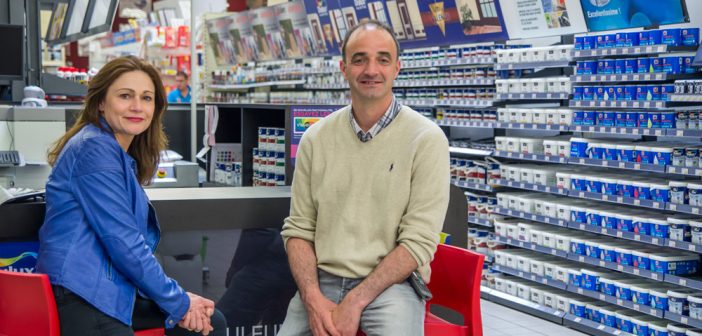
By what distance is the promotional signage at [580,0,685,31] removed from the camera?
19.7 ft

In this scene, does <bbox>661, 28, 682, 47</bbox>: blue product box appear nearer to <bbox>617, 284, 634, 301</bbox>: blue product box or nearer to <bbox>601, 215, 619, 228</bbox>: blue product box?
<bbox>601, 215, 619, 228</bbox>: blue product box

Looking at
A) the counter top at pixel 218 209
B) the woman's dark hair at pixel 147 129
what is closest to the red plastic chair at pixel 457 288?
the counter top at pixel 218 209

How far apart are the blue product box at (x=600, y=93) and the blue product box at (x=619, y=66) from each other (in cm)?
15

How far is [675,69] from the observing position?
5734mm

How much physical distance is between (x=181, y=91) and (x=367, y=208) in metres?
11.4

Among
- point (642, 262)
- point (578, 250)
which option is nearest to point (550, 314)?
point (578, 250)

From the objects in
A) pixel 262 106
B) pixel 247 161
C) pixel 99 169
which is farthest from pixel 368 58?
pixel 247 161

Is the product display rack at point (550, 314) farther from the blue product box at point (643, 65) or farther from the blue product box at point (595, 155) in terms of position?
the blue product box at point (643, 65)

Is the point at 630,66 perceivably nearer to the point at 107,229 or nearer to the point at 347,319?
the point at 347,319

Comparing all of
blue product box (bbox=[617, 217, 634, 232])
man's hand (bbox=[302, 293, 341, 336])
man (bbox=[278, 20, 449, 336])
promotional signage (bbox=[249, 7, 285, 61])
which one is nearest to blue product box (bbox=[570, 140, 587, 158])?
blue product box (bbox=[617, 217, 634, 232])

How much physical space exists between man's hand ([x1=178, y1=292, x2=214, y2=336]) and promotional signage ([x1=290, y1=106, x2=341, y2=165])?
236cm

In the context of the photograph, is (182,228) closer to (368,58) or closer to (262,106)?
(368,58)

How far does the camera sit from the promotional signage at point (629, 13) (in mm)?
6012

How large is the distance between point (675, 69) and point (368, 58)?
348 centimetres
